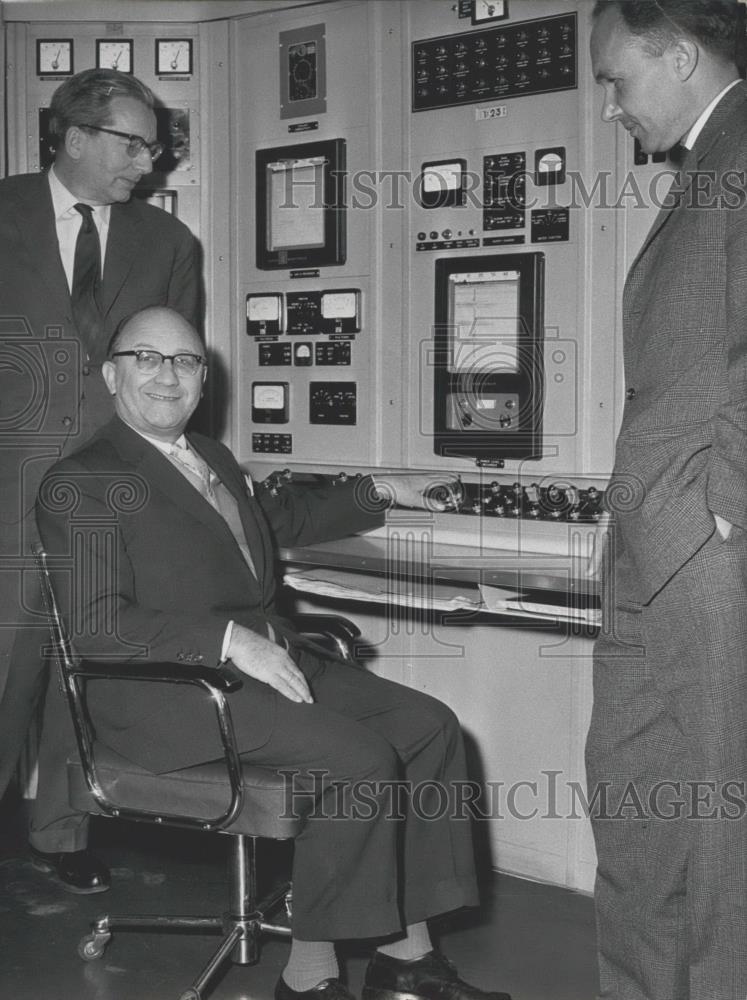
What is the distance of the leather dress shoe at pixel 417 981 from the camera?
6.97ft

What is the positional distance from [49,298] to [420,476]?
39.7 inches

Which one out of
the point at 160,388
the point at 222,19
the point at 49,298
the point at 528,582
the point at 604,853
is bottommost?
the point at 604,853

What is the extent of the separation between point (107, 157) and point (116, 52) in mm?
636

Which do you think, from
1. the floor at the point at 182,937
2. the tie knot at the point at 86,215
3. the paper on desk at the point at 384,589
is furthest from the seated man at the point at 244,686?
the tie knot at the point at 86,215

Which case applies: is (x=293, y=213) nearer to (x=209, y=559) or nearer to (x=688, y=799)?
(x=209, y=559)

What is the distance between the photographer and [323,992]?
6.82ft

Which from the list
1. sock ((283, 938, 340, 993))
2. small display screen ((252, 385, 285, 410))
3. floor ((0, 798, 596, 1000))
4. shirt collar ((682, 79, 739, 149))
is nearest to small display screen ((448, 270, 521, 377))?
small display screen ((252, 385, 285, 410))

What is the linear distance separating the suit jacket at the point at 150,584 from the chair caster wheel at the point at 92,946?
0.49m

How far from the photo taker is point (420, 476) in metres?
2.73

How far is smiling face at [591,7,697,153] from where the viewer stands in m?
1.68

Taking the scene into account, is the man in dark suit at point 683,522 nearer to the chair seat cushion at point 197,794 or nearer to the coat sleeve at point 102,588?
the chair seat cushion at point 197,794

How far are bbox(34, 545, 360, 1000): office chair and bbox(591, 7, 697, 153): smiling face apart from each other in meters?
1.12

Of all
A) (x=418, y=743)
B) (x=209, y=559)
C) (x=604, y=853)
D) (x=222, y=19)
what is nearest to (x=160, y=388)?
(x=209, y=559)

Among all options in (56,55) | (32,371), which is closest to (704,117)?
(32,371)
